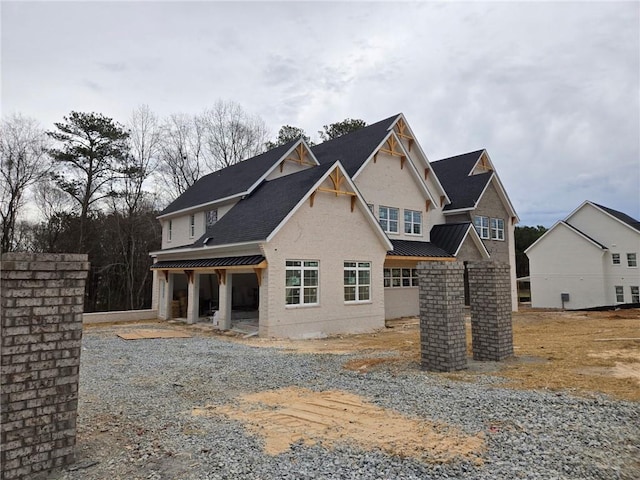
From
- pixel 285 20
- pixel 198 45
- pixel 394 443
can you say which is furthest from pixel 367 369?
pixel 198 45

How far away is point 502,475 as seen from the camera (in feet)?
12.9

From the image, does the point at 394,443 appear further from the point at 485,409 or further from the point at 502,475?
the point at 485,409

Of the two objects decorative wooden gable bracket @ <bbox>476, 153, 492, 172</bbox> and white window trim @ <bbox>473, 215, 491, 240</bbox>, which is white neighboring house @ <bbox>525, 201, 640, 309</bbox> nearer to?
decorative wooden gable bracket @ <bbox>476, 153, 492, 172</bbox>

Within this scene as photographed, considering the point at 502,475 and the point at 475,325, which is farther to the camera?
the point at 475,325

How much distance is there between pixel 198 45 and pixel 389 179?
12.1 m

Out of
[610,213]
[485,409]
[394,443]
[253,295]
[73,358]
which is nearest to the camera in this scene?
[73,358]

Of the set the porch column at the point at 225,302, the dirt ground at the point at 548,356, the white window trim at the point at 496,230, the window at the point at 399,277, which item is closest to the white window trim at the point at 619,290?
the white window trim at the point at 496,230

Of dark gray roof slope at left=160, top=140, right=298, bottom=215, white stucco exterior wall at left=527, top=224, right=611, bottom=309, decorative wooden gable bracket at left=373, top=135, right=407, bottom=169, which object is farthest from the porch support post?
white stucco exterior wall at left=527, top=224, right=611, bottom=309

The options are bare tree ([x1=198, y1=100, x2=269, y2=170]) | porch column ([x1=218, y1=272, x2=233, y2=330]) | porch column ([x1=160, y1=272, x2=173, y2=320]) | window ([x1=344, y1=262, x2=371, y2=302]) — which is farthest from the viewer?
bare tree ([x1=198, y1=100, x2=269, y2=170])

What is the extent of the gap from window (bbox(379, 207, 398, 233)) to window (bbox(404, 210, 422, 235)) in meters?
0.83

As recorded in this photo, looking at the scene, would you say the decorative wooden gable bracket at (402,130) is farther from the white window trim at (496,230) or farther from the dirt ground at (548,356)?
the dirt ground at (548,356)

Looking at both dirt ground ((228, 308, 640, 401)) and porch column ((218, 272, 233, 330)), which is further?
porch column ((218, 272, 233, 330))

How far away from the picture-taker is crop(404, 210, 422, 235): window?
22766mm

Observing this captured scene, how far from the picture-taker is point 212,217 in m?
22.3
